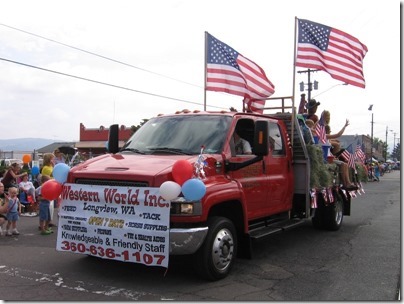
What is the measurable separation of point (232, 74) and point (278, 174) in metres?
3.90

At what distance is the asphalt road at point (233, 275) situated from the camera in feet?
15.9

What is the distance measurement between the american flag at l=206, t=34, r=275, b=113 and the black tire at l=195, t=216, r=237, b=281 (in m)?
4.86

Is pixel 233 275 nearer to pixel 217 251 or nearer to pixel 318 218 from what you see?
pixel 217 251

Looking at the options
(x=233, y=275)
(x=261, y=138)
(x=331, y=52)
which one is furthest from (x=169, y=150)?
(x=331, y=52)

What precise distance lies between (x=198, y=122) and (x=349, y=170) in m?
4.66

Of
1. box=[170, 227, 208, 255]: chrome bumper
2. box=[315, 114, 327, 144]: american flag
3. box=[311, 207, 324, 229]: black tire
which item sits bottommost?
box=[311, 207, 324, 229]: black tire

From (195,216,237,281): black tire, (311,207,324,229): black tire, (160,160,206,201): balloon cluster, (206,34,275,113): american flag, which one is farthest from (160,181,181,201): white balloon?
(206,34,275,113): american flag

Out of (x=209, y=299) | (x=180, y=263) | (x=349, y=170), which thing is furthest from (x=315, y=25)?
(x=209, y=299)

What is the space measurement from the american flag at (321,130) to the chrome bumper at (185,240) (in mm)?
4435

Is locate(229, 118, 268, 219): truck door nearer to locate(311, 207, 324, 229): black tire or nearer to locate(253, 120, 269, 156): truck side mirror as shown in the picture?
locate(253, 120, 269, 156): truck side mirror

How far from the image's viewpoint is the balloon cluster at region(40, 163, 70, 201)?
558cm

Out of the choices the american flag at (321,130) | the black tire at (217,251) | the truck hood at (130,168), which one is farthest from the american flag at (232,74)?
the black tire at (217,251)

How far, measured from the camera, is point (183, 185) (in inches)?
188

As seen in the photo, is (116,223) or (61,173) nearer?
(116,223)
